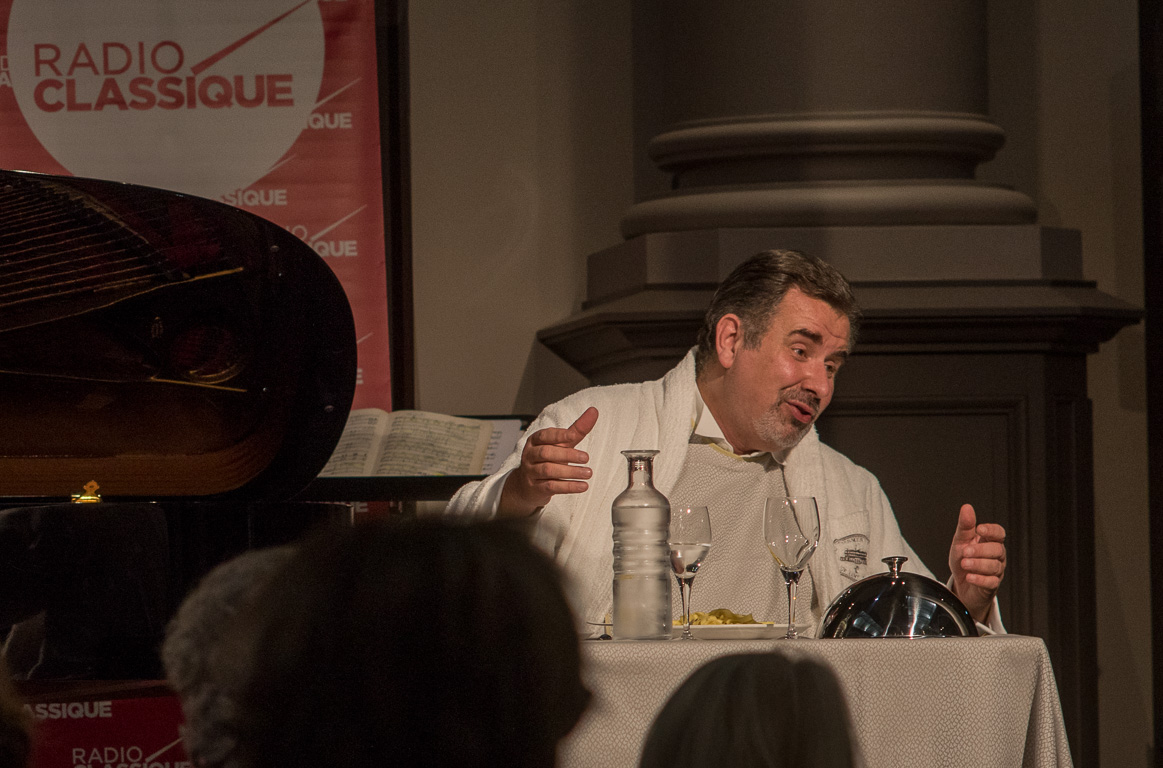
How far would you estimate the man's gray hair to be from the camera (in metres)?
2.66

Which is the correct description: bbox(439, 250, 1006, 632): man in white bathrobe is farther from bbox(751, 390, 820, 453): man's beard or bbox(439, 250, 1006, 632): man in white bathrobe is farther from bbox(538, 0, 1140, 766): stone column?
bbox(538, 0, 1140, 766): stone column

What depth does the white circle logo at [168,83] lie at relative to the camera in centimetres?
388

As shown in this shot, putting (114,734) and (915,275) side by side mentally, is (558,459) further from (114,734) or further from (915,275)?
(114,734)

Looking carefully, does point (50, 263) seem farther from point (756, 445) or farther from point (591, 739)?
point (591, 739)

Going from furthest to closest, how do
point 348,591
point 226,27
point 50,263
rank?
point 226,27
point 50,263
point 348,591

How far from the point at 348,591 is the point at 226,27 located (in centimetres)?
350

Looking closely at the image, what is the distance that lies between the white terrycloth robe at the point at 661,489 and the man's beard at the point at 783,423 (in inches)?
2.9

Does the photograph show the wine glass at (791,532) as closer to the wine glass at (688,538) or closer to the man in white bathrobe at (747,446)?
the wine glass at (688,538)

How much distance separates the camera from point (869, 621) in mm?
1698

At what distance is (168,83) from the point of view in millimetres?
3896

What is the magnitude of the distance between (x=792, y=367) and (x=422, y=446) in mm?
1159

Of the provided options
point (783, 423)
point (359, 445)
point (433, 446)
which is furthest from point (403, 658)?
point (359, 445)

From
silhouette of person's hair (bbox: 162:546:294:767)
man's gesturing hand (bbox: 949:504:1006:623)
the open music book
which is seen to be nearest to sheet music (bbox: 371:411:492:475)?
the open music book

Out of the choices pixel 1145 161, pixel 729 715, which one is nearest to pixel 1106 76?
pixel 1145 161
